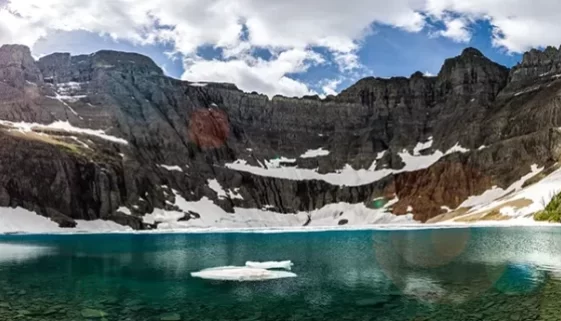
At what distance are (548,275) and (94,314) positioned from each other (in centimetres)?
3859

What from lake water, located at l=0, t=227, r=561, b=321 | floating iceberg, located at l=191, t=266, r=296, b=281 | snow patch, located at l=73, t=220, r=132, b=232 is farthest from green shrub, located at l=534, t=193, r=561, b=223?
snow patch, located at l=73, t=220, r=132, b=232

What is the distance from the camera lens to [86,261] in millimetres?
70500

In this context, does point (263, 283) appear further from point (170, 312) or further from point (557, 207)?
point (557, 207)

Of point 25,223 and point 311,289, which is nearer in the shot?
point 311,289

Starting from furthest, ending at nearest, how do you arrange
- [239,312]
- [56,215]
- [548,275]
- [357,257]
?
[56,215] < [357,257] < [548,275] < [239,312]

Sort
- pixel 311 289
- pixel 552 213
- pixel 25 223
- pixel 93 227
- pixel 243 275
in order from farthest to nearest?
pixel 93 227 < pixel 25 223 < pixel 552 213 < pixel 243 275 < pixel 311 289

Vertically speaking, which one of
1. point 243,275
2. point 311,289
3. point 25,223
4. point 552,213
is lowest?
point 311,289

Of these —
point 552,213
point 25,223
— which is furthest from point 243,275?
point 25,223

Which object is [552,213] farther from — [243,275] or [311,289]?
[311,289]

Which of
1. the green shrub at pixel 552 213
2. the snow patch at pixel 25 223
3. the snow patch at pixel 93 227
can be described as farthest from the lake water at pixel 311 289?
the snow patch at pixel 93 227

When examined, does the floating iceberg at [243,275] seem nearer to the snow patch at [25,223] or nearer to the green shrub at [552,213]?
the green shrub at [552,213]

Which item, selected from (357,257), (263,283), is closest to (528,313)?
(263,283)

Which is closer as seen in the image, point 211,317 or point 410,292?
point 211,317

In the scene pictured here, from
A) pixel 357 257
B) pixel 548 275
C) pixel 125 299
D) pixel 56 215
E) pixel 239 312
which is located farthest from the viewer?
pixel 56 215
